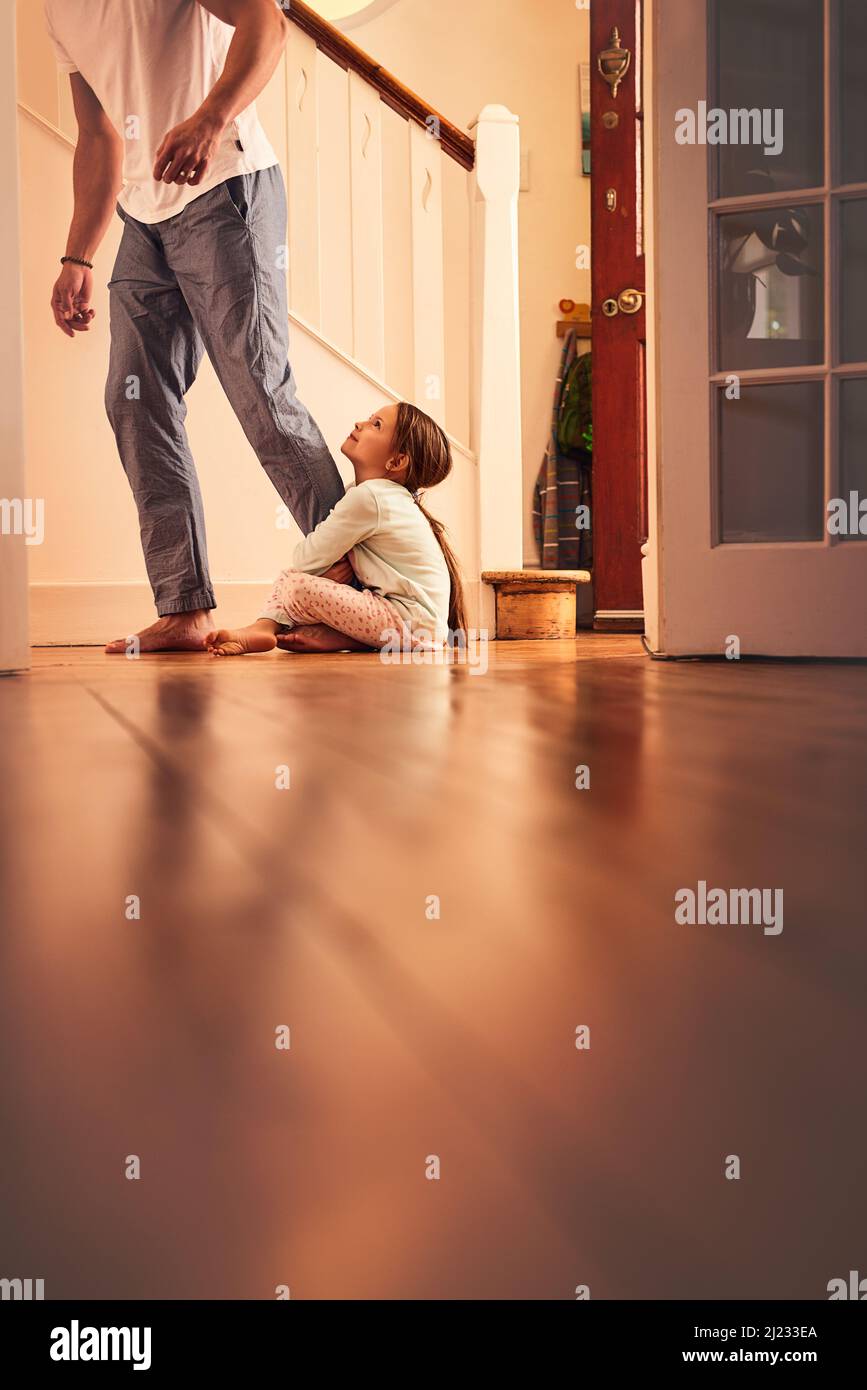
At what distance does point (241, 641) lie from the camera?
2273mm

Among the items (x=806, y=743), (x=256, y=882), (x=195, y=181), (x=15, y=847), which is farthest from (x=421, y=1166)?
(x=195, y=181)

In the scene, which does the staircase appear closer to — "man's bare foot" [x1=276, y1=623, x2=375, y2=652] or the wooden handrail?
the wooden handrail

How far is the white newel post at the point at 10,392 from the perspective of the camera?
180cm

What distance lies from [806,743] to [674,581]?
3.31 ft

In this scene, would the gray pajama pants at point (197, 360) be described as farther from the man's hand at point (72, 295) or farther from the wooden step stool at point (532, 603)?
the wooden step stool at point (532, 603)

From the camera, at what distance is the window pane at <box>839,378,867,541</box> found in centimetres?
190

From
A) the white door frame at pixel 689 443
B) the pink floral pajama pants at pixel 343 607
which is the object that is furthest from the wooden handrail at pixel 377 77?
the pink floral pajama pants at pixel 343 607

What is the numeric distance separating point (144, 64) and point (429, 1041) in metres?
2.77

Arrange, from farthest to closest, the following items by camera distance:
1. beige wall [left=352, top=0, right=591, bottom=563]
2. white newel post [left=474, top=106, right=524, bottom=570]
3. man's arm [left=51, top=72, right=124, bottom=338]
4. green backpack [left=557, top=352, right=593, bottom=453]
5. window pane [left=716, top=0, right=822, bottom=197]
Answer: beige wall [left=352, top=0, right=591, bottom=563]
green backpack [left=557, top=352, right=593, bottom=453]
white newel post [left=474, top=106, right=524, bottom=570]
man's arm [left=51, top=72, right=124, bottom=338]
window pane [left=716, top=0, right=822, bottom=197]

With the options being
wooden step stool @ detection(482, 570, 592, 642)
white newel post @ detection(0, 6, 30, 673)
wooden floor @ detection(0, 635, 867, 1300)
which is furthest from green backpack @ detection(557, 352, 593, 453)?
wooden floor @ detection(0, 635, 867, 1300)

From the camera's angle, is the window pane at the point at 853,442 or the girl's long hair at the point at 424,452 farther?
the girl's long hair at the point at 424,452

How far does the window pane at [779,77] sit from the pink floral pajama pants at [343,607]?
39.7 inches

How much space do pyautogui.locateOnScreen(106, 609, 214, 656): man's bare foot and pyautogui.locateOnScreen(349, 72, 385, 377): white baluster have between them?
1.03 meters

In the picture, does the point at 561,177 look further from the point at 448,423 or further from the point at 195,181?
the point at 195,181
